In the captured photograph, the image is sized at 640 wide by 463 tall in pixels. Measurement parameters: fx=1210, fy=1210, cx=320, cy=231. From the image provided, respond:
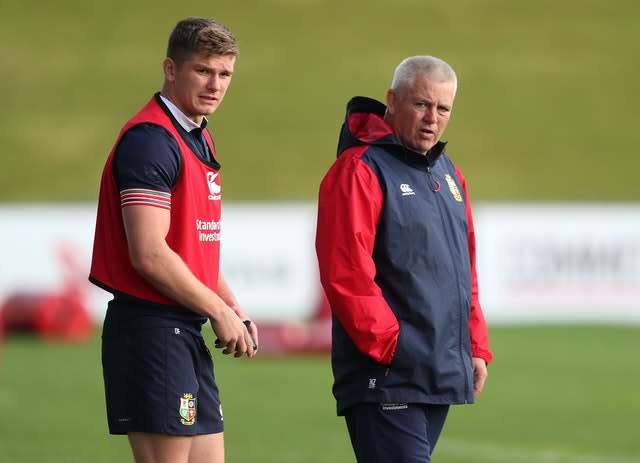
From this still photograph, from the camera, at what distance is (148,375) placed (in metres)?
4.44

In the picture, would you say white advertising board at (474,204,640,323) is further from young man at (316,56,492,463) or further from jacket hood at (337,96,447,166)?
young man at (316,56,492,463)

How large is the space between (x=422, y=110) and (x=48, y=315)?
1397 cm

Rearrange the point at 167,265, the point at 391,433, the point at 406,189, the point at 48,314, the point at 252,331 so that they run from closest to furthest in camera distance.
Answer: the point at 167,265 < the point at 252,331 < the point at 391,433 < the point at 406,189 < the point at 48,314

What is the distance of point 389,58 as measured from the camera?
32625 millimetres

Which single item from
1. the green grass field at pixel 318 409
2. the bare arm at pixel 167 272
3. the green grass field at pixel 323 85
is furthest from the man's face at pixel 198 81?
the green grass field at pixel 323 85

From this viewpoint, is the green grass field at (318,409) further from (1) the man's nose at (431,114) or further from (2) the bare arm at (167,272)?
(2) the bare arm at (167,272)

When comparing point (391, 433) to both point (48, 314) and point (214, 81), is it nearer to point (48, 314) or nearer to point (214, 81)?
point (214, 81)

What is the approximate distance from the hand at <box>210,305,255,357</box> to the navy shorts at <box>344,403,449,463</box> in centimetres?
77

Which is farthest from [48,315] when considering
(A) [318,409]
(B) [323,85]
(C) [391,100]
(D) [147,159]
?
(B) [323,85]

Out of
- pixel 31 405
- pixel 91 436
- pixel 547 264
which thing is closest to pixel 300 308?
pixel 547 264

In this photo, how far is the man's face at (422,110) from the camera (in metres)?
4.97

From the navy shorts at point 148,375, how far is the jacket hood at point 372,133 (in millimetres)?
1155

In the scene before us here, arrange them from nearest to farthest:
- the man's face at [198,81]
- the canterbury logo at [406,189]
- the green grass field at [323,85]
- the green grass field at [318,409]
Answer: the man's face at [198,81], the canterbury logo at [406,189], the green grass field at [318,409], the green grass field at [323,85]

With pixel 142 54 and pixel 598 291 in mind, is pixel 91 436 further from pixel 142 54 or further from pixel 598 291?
pixel 142 54
